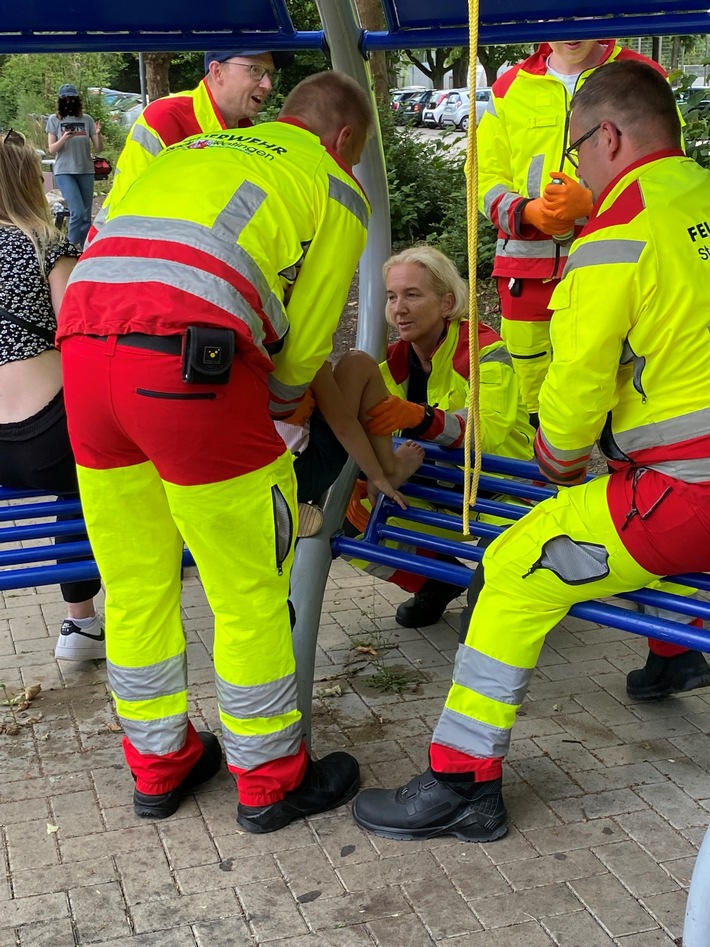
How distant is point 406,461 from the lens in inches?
140

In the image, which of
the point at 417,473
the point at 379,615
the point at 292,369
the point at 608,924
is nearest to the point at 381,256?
the point at 417,473

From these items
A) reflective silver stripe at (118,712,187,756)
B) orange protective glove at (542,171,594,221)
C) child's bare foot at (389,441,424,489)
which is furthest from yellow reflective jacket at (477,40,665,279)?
reflective silver stripe at (118,712,187,756)

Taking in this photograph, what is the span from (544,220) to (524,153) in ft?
1.28

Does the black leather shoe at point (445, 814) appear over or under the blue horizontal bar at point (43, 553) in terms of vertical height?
under

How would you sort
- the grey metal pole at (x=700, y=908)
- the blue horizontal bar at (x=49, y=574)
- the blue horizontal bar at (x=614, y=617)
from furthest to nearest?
the blue horizontal bar at (x=49, y=574) < the blue horizontal bar at (x=614, y=617) < the grey metal pole at (x=700, y=908)

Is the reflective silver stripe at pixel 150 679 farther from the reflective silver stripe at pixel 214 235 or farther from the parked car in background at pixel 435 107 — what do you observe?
the parked car in background at pixel 435 107

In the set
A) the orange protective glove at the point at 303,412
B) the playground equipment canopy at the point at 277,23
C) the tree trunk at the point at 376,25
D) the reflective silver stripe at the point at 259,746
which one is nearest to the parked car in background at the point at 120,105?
the tree trunk at the point at 376,25

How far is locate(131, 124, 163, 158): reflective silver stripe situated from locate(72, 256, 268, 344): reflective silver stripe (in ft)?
4.66

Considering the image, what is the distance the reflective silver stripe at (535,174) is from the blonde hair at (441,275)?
70 centimetres

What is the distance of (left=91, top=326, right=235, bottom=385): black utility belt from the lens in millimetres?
2367

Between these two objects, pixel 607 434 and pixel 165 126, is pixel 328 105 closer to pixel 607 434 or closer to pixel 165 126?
pixel 607 434

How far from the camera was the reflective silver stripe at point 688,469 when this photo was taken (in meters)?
2.54

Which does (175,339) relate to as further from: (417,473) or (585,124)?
(417,473)

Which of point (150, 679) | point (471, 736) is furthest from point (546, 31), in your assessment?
point (150, 679)
